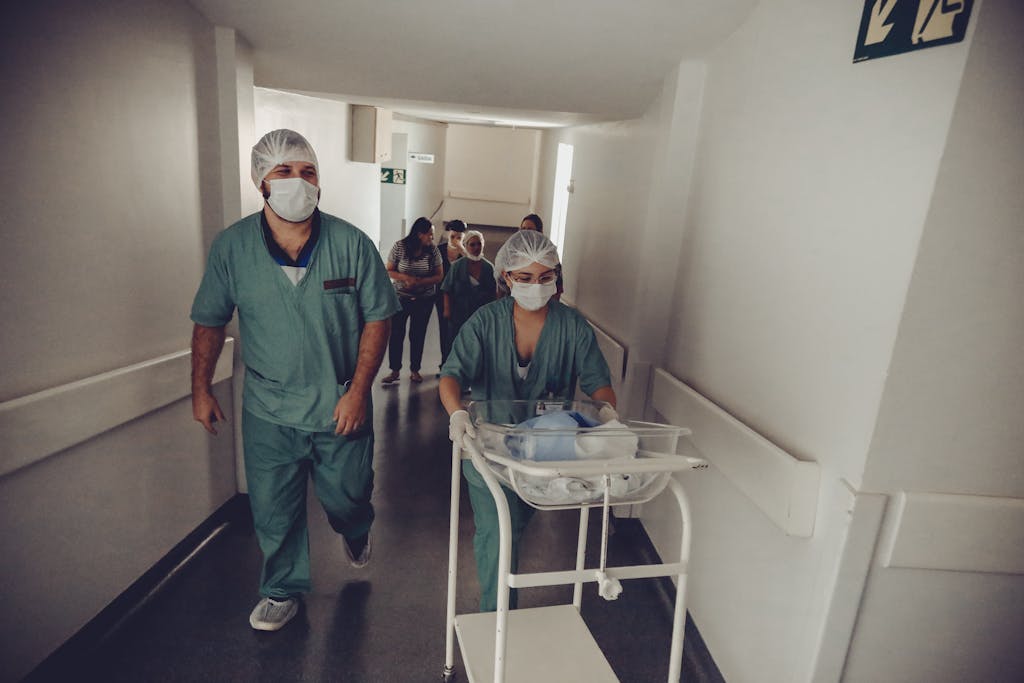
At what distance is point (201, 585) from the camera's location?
91.4 inches

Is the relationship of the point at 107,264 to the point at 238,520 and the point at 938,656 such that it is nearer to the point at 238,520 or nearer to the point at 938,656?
the point at 238,520

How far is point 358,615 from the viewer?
87.7 inches

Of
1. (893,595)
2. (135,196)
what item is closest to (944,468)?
(893,595)

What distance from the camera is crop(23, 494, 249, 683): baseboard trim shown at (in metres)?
1.82

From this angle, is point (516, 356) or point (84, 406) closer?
point (84, 406)

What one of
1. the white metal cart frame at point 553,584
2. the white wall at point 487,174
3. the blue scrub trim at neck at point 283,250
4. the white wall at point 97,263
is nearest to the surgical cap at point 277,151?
the blue scrub trim at neck at point 283,250

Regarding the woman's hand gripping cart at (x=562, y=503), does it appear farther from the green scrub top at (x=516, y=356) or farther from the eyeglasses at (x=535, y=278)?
the eyeglasses at (x=535, y=278)

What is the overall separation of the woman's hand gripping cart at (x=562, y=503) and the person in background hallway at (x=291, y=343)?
29.6 inches

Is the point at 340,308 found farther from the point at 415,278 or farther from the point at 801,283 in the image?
the point at 415,278

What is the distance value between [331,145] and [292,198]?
3791 millimetres

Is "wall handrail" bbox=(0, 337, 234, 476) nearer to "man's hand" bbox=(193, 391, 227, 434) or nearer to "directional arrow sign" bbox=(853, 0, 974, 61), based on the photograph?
"man's hand" bbox=(193, 391, 227, 434)

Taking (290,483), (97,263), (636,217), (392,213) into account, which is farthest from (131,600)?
(392,213)

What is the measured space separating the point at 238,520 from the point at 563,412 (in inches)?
78.7

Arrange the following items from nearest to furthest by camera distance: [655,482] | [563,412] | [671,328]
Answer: [655,482] → [563,412] → [671,328]
